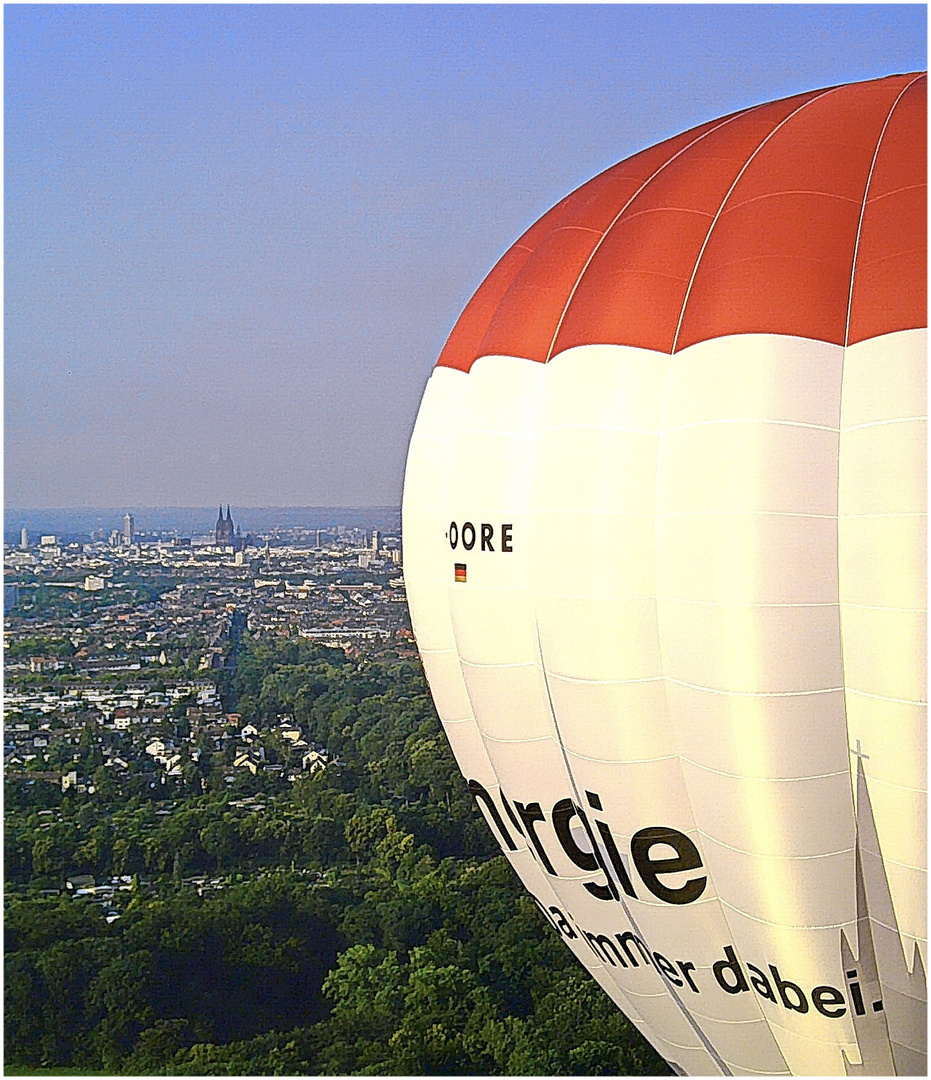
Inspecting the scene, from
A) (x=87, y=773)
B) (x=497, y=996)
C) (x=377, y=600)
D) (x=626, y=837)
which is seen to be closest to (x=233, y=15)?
(x=377, y=600)

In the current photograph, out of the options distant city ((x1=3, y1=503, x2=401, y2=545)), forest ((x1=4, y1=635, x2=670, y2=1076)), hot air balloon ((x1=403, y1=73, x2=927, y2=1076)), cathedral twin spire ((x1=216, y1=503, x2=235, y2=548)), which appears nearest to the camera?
hot air balloon ((x1=403, y1=73, x2=927, y2=1076))

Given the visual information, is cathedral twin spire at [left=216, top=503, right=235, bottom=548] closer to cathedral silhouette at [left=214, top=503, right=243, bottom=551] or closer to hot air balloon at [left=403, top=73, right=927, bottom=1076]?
cathedral silhouette at [left=214, top=503, right=243, bottom=551]

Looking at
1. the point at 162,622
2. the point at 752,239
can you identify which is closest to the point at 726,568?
the point at 752,239

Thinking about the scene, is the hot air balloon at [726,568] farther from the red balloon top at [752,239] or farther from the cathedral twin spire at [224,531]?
the cathedral twin spire at [224,531]

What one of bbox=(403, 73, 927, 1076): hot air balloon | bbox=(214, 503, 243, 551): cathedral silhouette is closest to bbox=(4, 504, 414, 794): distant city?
bbox=(214, 503, 243, 551): cathedral silhouette

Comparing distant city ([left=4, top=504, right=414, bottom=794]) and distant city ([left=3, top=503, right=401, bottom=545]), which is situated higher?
distant city ([left=3, top=503, right=401, bottom=545])
